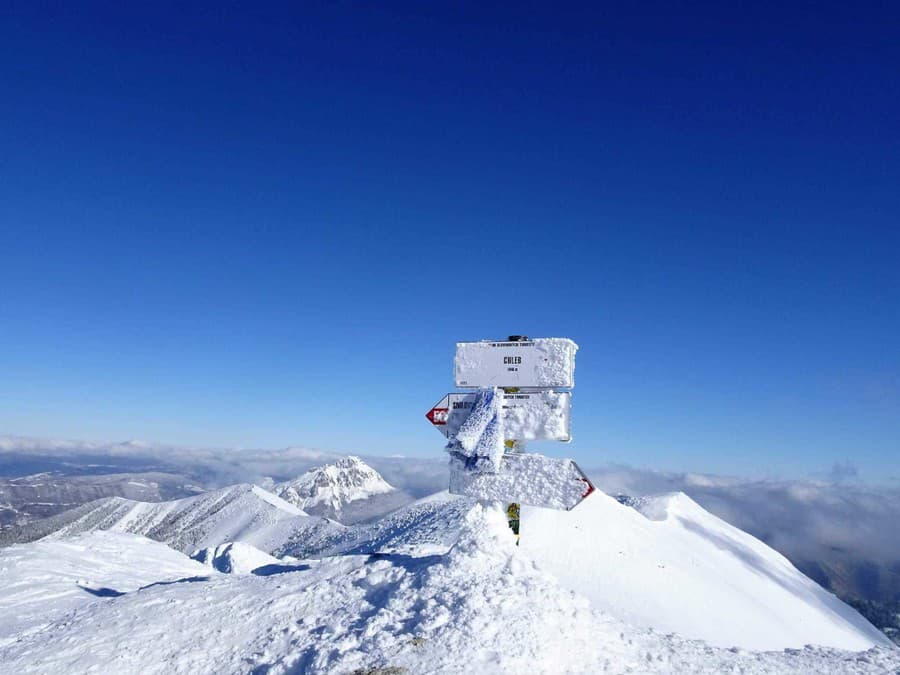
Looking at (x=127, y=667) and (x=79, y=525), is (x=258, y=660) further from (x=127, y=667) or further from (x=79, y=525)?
(x=79, y=525)

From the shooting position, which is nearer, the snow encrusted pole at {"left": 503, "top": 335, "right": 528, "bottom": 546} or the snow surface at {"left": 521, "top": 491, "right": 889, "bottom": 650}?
the snow encrusted pole at {"left": 503, "top": 335, "right": 528, "bottom": 546}

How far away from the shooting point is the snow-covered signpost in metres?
14.0

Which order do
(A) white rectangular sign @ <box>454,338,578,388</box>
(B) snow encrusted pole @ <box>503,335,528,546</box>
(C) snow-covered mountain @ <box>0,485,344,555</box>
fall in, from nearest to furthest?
(A) white rectangular sign @ <box>454,338,578,388</box> → (B) snow encrusted pole @ <box>503,335,528,546</box> → (C) snow-covered mountain @ <box>0,485,344,555</box>

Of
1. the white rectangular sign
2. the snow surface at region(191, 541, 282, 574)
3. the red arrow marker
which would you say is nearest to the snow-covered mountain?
the snow surface at region(191, 541, 282, 574)

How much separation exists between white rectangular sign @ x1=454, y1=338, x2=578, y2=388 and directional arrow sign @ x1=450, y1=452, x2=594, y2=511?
6.77ft

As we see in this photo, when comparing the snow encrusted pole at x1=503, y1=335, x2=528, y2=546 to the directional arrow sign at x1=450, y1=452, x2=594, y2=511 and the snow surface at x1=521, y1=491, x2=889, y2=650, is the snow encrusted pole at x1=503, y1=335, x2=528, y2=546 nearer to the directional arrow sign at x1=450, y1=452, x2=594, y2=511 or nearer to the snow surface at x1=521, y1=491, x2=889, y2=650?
the directional arrow sign at x1=450, y1=452, x2=594, y2=511

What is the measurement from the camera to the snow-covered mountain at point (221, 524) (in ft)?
445

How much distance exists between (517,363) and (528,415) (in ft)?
4.86

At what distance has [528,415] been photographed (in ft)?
47.0

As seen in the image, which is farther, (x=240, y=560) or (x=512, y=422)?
(x=240, y=560)

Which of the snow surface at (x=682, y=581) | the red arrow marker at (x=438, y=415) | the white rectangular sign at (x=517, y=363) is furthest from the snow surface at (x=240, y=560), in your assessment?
the white rectangular sign at (x=517, y=363)

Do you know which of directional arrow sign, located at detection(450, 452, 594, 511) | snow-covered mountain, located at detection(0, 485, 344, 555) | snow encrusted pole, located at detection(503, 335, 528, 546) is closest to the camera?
directional arrow sign, located at detection(450, 452, 594, 511)

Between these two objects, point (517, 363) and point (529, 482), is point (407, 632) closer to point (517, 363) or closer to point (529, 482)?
point (529, 482)

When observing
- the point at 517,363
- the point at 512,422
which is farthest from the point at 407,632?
the point at 517,363
